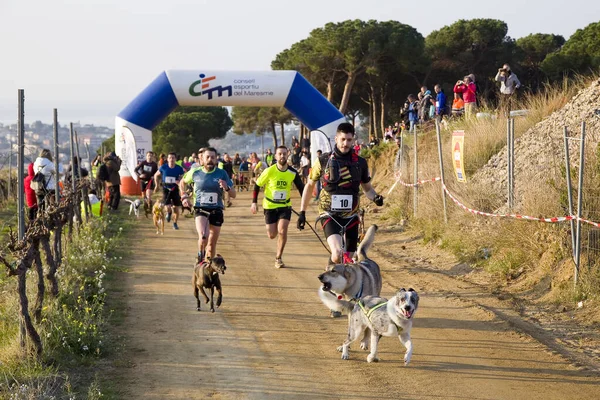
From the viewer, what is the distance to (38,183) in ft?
48.0

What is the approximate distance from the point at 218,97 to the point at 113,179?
5.14 meters

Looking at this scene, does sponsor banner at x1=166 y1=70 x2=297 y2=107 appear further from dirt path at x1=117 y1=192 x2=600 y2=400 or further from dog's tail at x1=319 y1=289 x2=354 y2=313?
dog's tail at x1=319 y1=289 x2=354 y2=313

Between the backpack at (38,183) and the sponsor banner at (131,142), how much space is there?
10506mm

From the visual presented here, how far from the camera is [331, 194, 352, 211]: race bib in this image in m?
8.72

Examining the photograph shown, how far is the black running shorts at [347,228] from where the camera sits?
8820mm

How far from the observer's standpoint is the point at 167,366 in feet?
23.1

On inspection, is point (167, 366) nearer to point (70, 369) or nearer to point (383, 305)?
point (70, 369)

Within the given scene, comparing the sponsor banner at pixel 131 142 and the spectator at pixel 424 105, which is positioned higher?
the spectator at pixel 424 105

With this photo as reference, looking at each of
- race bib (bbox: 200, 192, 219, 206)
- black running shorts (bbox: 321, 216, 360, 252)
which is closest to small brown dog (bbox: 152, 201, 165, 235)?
race bib (bbox: 200, 192, 219, 206)

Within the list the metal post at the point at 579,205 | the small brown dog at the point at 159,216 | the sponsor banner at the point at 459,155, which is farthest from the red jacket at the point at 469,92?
the metal post at the point at 579,205

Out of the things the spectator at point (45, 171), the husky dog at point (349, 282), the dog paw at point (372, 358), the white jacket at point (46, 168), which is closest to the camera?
the dog paw at point (372, 358)

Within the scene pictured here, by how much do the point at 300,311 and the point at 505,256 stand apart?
3705 mm

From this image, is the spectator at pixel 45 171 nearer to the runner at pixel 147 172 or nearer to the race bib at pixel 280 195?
the runner at pixel 147 172

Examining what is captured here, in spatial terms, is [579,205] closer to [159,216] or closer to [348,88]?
[159,216]
